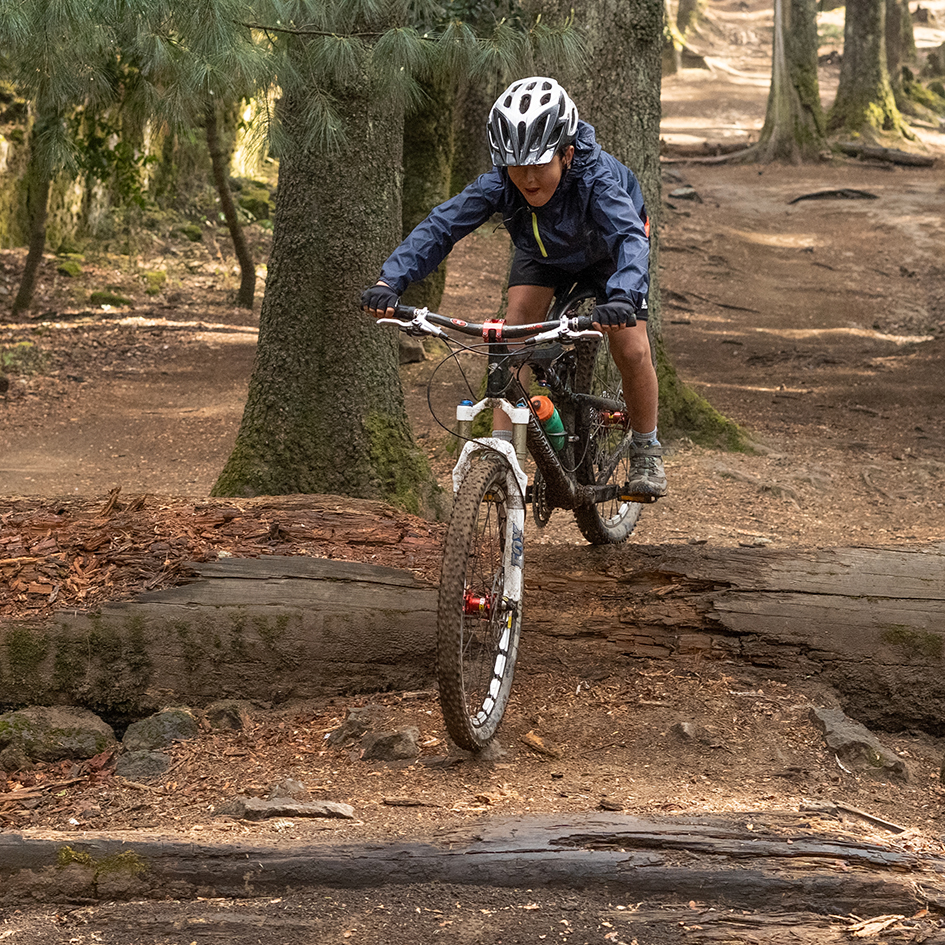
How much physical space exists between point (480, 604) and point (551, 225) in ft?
5.14

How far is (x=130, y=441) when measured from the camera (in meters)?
9.32

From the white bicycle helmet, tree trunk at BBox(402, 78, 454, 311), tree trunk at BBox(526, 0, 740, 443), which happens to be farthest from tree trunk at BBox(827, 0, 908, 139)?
the white bicycle helmet

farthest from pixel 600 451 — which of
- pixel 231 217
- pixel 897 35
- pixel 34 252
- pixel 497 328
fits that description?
pixel 897 35

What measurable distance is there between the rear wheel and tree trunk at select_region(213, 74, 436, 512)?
1.46 meters

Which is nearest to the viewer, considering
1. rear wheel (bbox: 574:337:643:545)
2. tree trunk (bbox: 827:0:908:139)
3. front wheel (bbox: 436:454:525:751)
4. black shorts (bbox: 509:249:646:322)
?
front wheel (bbox: 436:454:525:751)

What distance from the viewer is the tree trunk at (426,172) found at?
1151 centimetres

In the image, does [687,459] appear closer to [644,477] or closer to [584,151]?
[644,477]

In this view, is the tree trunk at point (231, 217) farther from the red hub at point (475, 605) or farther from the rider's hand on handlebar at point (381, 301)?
the red hub at point (475, 605)

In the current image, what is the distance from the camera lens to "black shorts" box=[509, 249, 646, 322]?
14.3 feet

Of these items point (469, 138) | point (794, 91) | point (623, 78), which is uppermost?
point (794, 91)

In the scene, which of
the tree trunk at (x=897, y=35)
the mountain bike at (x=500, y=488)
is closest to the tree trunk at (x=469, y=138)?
the mountain bike at (x=500, y=488)

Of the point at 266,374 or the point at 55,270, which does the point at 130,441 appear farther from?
the point at 55,270

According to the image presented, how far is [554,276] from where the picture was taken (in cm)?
439

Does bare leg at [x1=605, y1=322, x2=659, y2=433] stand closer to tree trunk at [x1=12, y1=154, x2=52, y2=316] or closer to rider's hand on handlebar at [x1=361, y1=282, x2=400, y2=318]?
rider's hand on handlebar at [x1=361, y1=282, x2=400, y2=318]
